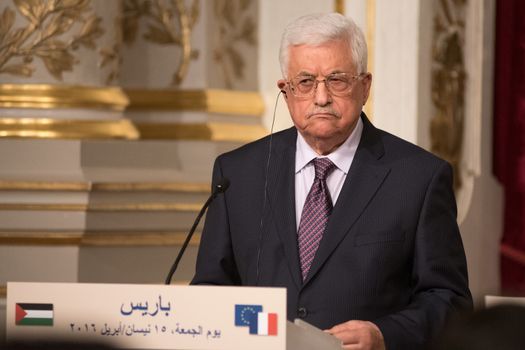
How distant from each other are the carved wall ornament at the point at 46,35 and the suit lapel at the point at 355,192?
1.89m

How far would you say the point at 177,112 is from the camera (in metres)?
4.71

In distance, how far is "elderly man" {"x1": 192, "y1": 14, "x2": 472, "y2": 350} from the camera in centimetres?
272

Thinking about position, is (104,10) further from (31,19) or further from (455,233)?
(455,233)

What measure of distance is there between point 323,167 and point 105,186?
1724 millimetres

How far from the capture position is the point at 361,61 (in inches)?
111

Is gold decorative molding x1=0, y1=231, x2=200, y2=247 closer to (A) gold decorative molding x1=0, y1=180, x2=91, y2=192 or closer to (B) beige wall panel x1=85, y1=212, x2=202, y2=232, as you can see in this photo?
(B) beige wall panel x1=85, y1=212, x2=202, y2=232

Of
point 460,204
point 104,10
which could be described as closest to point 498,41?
point 460,204

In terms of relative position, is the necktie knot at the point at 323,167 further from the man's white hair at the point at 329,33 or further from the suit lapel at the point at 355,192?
the man's white hair at the point at 329,33

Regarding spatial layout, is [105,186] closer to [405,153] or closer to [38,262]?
[38,262]

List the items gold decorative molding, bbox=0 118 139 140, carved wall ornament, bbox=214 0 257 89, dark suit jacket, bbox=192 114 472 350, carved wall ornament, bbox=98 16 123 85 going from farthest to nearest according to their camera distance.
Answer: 1. carved wall ornament, bbox=214 0 257 89
2. carved wall ornament, bbox=98 16 123 85
3. gold decorative molding, bbox=0 118 139 140
4. dark suit jacket, bbox=192 114 472 350

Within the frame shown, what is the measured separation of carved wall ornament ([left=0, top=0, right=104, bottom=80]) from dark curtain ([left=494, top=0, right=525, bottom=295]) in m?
1.87

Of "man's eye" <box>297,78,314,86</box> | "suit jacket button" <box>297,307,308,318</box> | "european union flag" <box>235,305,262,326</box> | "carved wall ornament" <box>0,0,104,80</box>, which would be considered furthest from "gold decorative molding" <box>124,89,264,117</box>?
"european union flag" <box>235,305,262,326</box>

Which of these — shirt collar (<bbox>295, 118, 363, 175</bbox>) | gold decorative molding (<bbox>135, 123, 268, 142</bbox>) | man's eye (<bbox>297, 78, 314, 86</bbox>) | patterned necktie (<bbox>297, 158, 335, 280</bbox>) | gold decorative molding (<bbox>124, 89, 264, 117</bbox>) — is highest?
man's eye (<bbox>297, 78, 314, 86</bbox>)

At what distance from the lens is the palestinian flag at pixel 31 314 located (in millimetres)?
2289
